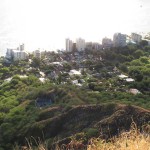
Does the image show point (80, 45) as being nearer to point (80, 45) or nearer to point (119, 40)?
point (80, 45)

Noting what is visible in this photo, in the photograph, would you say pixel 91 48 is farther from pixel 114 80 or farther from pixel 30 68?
pixel 114 80

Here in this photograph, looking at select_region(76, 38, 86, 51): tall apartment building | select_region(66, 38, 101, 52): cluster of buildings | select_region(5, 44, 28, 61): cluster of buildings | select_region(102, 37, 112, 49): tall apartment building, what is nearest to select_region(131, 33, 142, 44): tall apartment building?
select_region(102, 37, 112, 49): tall apartment building

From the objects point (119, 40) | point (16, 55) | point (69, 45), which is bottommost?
point (16, 55)

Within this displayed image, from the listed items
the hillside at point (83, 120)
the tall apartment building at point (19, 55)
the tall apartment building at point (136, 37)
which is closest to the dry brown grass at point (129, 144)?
the hillside at point (83, 120)

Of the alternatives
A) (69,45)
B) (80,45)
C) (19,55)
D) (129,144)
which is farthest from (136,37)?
(129,144)

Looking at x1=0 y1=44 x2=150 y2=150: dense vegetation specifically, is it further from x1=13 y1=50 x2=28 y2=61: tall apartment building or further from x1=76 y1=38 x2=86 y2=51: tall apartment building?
x1=76 y1=38 x2=86 y2=51: tall apartment building

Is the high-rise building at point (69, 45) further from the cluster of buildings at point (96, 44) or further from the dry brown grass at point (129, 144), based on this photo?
the dry brown grass at point (129, 144)

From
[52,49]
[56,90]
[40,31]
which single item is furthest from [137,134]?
[40,31]

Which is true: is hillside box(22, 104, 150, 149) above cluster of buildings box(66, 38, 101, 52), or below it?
below
